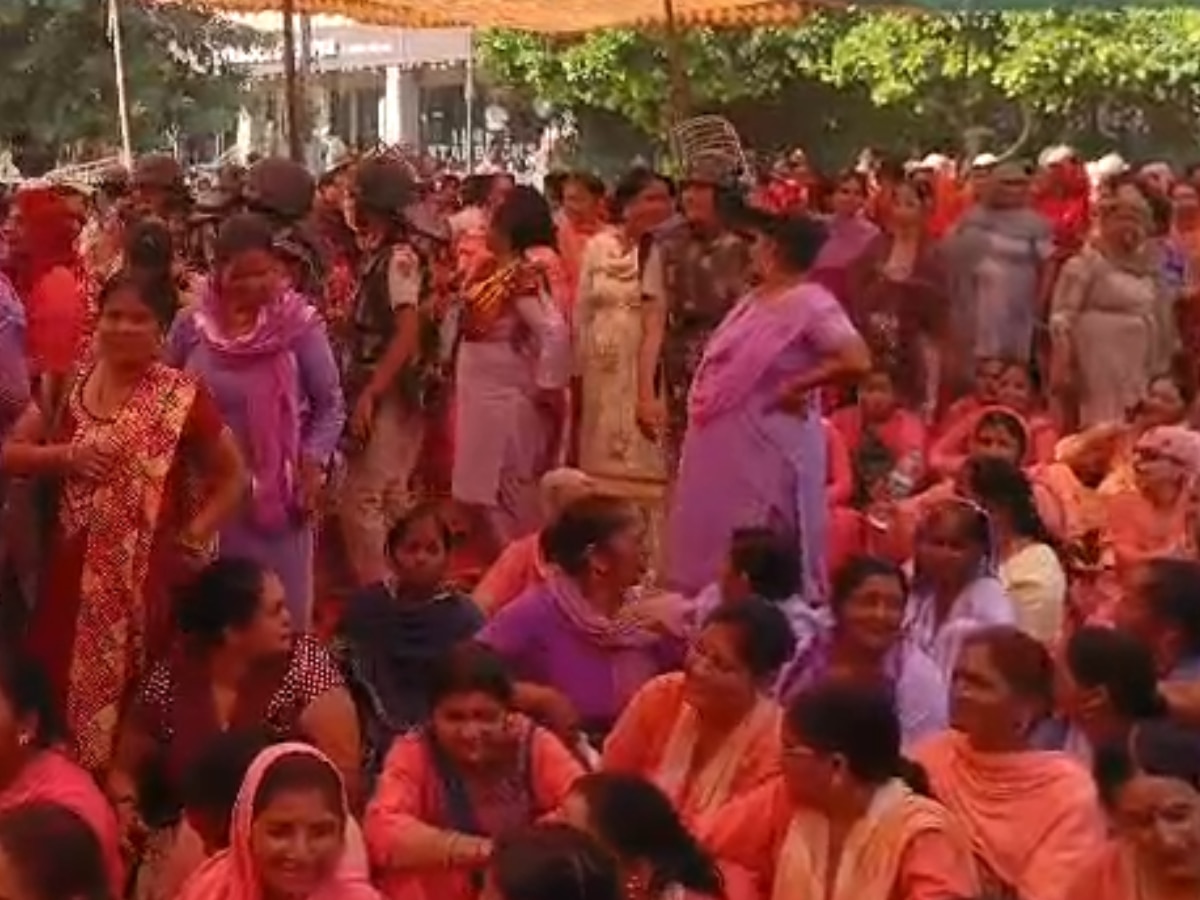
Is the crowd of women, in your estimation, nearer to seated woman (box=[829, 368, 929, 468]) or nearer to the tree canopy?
seated woman (box=[829, 368, 929, 468])

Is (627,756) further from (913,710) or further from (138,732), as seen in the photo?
(138,732)

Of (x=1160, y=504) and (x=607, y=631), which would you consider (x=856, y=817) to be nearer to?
(x=607, y=631)

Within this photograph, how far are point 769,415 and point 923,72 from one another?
21996mm

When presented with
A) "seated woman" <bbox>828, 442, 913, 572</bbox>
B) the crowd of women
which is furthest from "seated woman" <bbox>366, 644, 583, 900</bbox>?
"seated woman" <bbox>828, 442, 913, 572</bbox>

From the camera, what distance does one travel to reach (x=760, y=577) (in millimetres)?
5875

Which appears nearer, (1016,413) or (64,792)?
(64,792)

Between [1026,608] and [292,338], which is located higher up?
[292,338]

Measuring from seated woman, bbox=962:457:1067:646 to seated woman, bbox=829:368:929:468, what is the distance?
63.0 inches

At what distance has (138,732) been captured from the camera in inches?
206

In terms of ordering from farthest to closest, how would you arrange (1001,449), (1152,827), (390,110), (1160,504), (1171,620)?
1. (390,110)
2. (1001,449)
3. (1160,504)
4. (1171,620)
5. (1152,827)

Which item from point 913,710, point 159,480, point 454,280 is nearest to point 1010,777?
point 913,710

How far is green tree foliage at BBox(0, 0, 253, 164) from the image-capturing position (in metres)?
25.2

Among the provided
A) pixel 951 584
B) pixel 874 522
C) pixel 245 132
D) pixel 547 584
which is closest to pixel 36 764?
pixel 547 584

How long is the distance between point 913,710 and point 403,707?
99 centimetres
